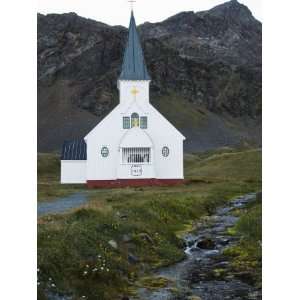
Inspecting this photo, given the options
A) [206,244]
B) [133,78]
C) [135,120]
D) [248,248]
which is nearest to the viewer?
[248,248]

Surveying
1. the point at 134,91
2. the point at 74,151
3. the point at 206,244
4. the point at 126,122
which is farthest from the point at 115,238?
the point at 134,91

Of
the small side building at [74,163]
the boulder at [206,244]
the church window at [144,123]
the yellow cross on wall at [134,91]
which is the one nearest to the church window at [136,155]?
the church window at [144,123]

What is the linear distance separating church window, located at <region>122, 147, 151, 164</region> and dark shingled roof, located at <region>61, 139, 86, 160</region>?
9.13 ft

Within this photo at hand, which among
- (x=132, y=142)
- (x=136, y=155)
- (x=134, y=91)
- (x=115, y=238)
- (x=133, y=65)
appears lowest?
(x=115, y=238)

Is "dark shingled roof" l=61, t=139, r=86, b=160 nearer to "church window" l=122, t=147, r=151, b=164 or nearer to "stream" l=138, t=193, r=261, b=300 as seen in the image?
"church window" l=122, t=147, r=151, b=164

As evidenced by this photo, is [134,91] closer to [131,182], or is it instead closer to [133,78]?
[133,78]

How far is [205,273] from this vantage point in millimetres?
13898

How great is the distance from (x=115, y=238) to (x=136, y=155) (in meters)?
20.7

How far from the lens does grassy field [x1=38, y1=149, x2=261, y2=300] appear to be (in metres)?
12.1

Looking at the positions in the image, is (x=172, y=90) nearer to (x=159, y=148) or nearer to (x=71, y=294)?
(x=159, y=148)

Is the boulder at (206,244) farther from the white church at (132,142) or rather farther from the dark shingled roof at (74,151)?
the dark shingled roof at (74,151)

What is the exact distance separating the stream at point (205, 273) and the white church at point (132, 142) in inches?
558

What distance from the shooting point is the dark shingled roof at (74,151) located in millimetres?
32028
